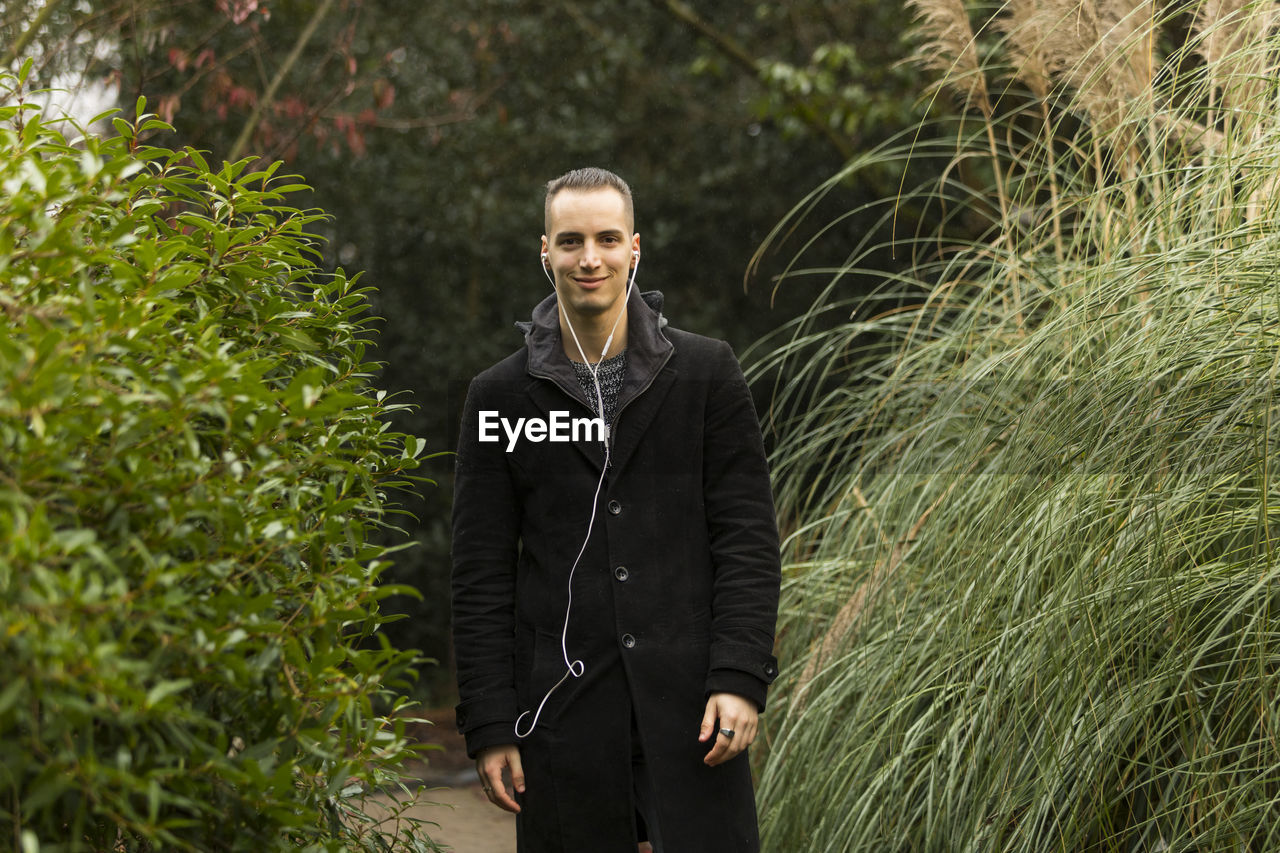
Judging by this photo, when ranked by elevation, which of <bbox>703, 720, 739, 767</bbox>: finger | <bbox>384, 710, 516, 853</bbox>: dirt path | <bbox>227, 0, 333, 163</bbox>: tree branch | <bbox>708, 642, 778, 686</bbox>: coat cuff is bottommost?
<bbox>384, 710, 516, 853</bbox>: dirt path

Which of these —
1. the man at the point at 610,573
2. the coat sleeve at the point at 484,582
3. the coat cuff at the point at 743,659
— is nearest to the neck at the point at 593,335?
the man at the point at 610,573

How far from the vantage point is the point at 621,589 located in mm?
2072

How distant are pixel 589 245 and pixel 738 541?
533 mm

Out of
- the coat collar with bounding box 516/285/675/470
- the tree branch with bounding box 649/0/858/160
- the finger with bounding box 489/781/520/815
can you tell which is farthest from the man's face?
the tree branch with bounding box 649/0/858/160

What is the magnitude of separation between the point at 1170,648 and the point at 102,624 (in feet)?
5.44

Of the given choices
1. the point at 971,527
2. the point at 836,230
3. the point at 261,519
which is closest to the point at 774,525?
the point at 971,527

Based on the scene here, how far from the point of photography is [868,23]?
6668 millimetres

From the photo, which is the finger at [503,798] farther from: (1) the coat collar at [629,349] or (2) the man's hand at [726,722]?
(1) the coat collar at [629,349]

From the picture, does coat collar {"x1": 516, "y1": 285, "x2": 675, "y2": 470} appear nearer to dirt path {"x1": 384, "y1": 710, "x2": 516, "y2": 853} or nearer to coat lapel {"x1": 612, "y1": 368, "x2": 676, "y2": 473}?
coat lapel {"x1": 612, "y1": 368, "x2": 676, "y2": 473}

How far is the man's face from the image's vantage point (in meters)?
2.07

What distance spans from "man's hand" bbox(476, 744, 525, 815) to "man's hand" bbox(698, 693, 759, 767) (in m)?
0.31

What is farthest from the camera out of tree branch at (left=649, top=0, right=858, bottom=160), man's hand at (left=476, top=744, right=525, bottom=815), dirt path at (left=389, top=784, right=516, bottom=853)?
tree branch at (left=649, top=0, right=858, bottom=160)

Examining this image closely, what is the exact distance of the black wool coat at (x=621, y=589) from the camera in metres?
2.05

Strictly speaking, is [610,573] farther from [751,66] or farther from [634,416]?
[751,66]
